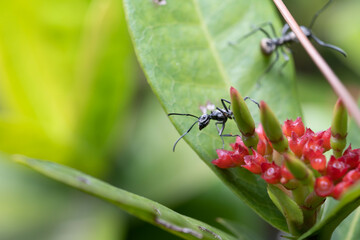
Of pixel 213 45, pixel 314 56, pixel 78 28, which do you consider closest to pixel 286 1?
pixel 78 28

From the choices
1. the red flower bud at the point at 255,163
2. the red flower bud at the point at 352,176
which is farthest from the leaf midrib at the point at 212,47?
the red flower bud at the point at 352,176

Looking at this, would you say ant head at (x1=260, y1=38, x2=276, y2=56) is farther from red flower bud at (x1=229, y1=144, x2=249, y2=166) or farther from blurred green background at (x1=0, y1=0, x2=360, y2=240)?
red flower bud at (x1=229, y1=144, x2=249, y2=166)

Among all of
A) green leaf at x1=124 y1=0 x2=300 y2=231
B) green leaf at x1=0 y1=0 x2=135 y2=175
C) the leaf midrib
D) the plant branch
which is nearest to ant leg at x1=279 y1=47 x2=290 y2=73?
green leaf at x1=124 y1=0 x2=300 y2=231

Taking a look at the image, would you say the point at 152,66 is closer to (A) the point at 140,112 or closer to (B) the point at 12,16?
(B) the point at 12,16

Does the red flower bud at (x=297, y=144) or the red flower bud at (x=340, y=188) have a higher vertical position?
the red flower bud at (x=297, y=144)

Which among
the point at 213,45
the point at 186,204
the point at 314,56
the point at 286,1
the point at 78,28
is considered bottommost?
the point at 186,204

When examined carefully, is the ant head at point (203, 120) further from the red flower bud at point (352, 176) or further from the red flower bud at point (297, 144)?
the red flower bud at point (352, 176)

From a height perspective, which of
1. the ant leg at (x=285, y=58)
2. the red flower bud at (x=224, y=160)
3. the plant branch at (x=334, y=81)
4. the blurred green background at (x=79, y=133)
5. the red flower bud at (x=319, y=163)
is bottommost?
the blurred green background at (x=79, y=133)
